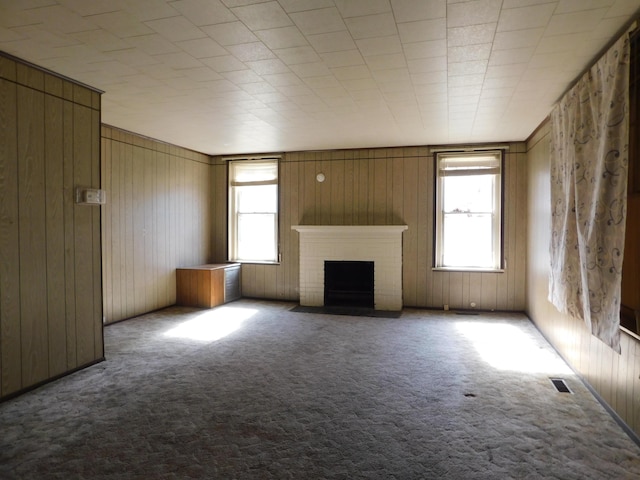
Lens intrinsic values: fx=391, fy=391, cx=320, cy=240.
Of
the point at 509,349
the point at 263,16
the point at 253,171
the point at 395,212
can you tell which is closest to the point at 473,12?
the point at 263,16

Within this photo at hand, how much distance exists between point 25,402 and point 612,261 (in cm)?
408

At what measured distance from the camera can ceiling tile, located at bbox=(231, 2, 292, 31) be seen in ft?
7.30

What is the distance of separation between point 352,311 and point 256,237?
2.21 metres

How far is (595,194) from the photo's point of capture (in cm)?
266

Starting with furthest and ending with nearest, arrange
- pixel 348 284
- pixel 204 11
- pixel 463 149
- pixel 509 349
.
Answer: pixel 348 284, pixel 463 149, pixel 509 349, pixel 204 11

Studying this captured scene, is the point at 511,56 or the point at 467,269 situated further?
the point at 467,269

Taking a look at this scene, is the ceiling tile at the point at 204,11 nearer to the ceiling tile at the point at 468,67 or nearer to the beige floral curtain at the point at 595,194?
the ceiling tile at the point at 468,67

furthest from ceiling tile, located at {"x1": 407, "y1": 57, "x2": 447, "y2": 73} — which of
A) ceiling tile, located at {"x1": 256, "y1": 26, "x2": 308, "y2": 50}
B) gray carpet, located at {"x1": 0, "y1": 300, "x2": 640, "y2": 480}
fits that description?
gray carpet, located at {"x1": 0, "y1": 300, "x2": 640, "y2": 480}

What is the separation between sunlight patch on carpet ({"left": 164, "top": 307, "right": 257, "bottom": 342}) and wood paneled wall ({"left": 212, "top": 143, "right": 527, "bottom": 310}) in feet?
3.59

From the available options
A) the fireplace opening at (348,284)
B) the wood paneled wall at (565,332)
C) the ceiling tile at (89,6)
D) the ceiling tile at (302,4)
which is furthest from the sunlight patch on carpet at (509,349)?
the ceiling tile at (89,6)

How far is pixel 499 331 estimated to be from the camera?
472cm

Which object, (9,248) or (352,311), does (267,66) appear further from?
(352,311)

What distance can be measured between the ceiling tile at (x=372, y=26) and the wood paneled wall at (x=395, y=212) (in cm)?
368

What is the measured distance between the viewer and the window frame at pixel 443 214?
19.0ft
